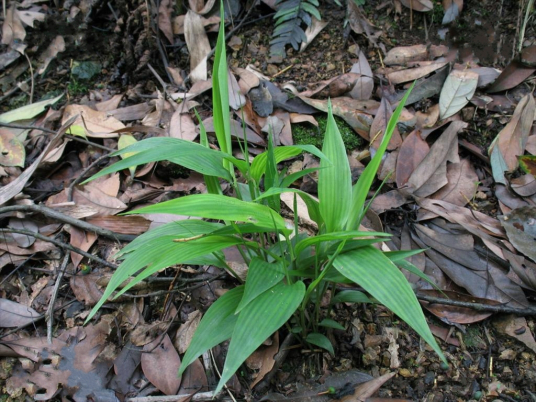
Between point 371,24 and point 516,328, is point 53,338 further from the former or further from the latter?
point 371,24

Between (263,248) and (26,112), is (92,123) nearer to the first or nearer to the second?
(26,112)

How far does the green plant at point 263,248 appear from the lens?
0.93 m

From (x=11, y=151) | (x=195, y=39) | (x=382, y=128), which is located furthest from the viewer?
(x=195, y=39)

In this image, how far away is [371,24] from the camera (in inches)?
87.4

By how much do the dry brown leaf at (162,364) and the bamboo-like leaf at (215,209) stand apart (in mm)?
595

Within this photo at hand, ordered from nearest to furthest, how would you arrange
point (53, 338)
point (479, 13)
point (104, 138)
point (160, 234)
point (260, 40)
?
point (160, 234), point (53, 338), point (104, 138), point (479, 13), point (260, 40)

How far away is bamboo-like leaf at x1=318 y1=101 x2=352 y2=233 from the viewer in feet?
3.76

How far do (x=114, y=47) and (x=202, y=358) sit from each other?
1591 mm

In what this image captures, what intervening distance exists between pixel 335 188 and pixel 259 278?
12.6 inches

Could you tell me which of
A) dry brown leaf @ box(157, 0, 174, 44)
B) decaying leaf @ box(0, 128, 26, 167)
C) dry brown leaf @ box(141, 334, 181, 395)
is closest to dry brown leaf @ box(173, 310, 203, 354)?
dry brown leaf @ box(141, 334, 181, 395)

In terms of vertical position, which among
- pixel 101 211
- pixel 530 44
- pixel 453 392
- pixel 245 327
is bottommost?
pixel 453 392

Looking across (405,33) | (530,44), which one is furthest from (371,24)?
(530,44)

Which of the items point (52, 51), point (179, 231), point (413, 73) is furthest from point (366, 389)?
point (52, 51)

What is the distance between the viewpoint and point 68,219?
1.62 m
